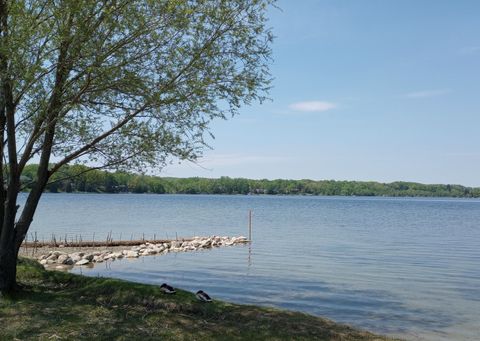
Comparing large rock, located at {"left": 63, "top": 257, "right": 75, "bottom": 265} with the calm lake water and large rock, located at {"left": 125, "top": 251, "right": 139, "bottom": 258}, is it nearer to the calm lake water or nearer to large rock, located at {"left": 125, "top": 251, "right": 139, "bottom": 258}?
the calm lake water

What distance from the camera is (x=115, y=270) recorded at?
28.5m

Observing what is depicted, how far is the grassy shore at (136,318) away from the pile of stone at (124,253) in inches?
701

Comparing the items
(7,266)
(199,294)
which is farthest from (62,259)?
(199,294)

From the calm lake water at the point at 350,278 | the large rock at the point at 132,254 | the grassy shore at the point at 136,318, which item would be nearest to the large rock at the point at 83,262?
the calm lake water at the point at 350,278

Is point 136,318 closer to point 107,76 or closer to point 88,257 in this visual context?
point 107,76

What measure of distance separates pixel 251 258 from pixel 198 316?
75.1 feet

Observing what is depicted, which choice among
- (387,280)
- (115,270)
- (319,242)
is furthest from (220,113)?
(319,242)

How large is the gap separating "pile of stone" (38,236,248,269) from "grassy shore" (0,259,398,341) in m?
17.8

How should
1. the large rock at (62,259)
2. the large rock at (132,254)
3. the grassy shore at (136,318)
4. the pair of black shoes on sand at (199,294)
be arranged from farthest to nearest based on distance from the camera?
1. the large rock at (132,254)
2. the large rock at (62,259)
3. the pair of black shoes on sand at (199,294)
4. the grassy shore at (136,318)

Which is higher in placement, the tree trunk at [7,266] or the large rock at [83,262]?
the tree trunk at [7,266]

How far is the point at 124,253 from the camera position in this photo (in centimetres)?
3494

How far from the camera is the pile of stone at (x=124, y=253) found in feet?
101

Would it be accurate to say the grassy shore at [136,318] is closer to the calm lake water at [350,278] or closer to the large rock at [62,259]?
the calm lake water at [350,278]

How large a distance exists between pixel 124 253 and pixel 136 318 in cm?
2486
